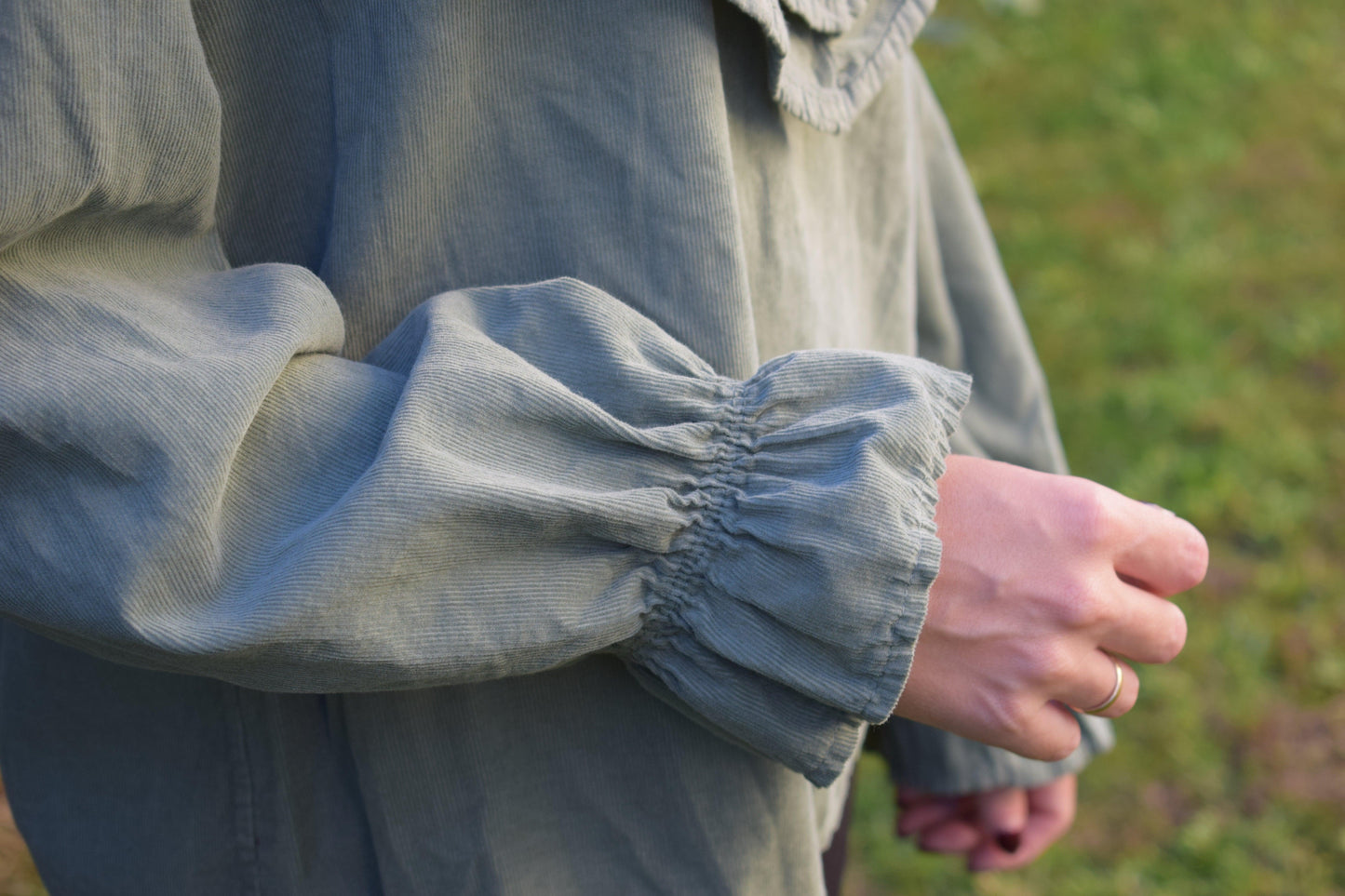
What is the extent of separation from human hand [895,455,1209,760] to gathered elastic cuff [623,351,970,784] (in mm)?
63

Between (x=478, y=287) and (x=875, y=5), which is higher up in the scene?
(x=875, y=5)

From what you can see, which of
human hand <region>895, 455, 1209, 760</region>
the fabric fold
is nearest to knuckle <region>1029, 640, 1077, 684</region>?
human hand <region>895, 455, 1209, 760</region>

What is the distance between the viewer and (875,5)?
109cm

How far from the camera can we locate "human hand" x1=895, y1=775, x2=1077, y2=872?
155 centimetres

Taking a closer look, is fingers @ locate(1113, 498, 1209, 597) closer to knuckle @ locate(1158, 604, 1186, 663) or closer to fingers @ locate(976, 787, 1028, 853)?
knuckle @ locate(1158, 604, 1186, 663)

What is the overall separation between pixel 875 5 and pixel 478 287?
0.50m

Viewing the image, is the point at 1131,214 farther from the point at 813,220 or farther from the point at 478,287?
the point at 478,287

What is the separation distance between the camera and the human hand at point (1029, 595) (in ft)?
2.80

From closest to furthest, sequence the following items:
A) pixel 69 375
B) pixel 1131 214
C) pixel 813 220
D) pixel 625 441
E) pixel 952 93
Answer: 1. pixel 69 375
2. pixel 625 441
3. pixel 813 220
4. pixel 1131 214
5. pixel 952 93

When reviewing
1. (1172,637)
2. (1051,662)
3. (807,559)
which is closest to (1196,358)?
(1172,637)

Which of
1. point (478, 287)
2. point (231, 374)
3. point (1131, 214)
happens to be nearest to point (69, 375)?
point (231, 374)

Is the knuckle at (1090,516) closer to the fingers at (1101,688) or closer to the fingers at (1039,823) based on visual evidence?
the fingers at (1101,688)

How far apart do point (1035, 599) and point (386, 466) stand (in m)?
0.49

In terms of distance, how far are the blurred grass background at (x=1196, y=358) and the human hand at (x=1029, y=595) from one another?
186 centimetres
